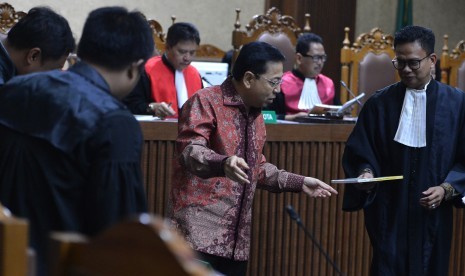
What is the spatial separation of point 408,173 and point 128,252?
7.96 feet

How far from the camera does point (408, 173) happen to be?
3572 millimetres

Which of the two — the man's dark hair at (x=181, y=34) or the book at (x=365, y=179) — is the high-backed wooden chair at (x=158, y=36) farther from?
the book at (x=365, y=179)

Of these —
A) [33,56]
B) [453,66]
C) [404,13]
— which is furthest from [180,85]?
[404,13]

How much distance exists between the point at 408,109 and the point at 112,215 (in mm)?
1913

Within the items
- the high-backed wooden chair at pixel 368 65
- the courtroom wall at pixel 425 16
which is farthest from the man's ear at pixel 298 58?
the courtroom wall at pixel 425 16

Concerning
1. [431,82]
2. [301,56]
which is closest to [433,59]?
[431,82]

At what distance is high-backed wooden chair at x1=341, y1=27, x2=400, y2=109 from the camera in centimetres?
728

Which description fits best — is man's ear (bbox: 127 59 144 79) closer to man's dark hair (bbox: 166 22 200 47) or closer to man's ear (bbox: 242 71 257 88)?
man's ear (bbox: 242 71 257 88)

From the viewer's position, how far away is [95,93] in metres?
2.07

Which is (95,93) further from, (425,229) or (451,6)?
(451,6)

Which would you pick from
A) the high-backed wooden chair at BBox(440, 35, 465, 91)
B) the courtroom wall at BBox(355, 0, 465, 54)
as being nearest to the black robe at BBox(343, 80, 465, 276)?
the high-backed wooden chair at BBox(440, 35, 465, 91)

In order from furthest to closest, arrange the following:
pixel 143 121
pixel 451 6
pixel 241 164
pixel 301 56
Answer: pixel 451 6
pixel 301 56
pixel 143 121
pixel 241 164

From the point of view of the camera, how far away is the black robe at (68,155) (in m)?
2.02

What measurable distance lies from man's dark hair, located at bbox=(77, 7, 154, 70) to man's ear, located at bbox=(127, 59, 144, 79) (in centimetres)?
1
